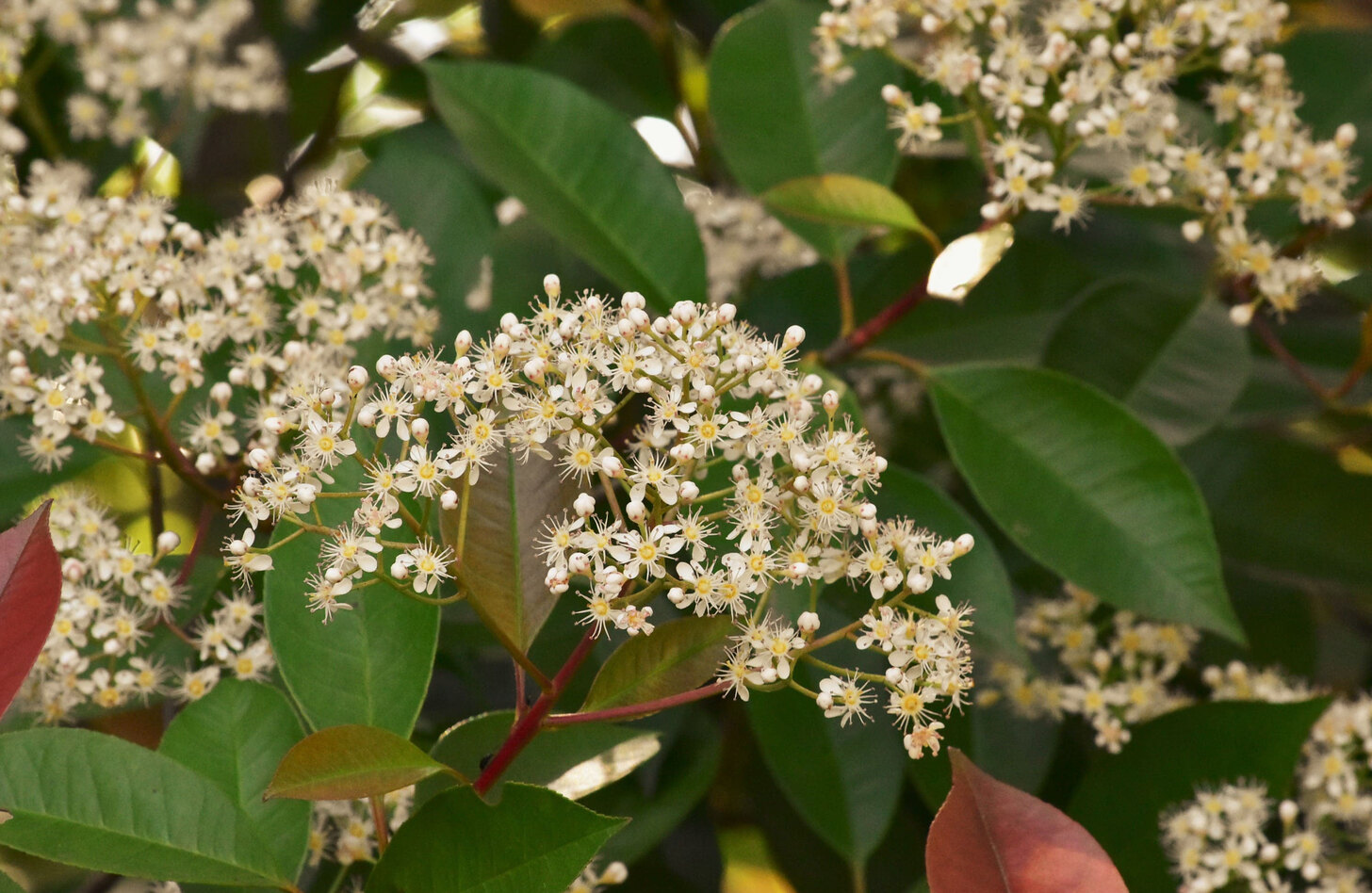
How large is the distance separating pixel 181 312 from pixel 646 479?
2.08ft

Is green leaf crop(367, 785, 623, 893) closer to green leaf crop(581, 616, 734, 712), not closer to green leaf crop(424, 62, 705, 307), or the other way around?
green leaf crop(581, 616, 734, 712)

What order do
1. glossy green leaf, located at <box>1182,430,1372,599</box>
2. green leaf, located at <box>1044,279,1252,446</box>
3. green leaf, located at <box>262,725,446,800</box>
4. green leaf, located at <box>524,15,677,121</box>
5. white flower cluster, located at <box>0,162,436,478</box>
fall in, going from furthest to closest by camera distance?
green leaf, located at <box>524,15,677,121</box> → glossy green leaf, located at <box>1182,430,1372,599</box> → green leaf, located at <box>1044,279,1252,446</box> → white flower cluster, located at <box>0,162,436,478</box> → green leaf, located at <box>262,725,446,800</box>

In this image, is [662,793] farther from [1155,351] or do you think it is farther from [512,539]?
→ [1155,351]

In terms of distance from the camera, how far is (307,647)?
1008mm

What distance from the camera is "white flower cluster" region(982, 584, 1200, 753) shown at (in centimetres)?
133

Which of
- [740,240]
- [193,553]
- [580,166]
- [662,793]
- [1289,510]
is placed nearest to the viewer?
[193,553]

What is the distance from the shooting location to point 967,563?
1.17 meters

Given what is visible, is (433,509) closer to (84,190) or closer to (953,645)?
(953,645)

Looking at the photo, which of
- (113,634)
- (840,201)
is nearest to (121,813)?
(113,634)

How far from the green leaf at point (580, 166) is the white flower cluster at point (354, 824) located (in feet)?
1.99

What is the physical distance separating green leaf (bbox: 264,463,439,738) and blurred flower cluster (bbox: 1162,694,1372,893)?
776 millimetres

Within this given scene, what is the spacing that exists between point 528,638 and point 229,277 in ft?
1.78

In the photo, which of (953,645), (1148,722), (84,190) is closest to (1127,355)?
(1148,722)

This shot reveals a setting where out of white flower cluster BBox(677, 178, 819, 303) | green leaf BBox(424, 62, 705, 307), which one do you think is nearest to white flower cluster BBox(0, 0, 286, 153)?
green leaf BBox(424, 62, 705, 307)
